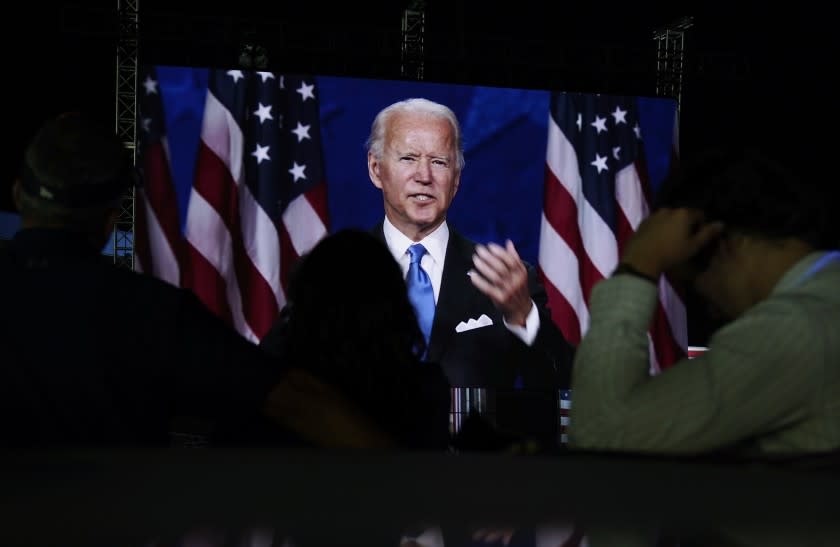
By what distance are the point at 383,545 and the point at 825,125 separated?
783cm

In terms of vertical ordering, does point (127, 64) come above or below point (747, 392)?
above

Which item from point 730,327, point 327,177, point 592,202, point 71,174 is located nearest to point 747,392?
point 730,327

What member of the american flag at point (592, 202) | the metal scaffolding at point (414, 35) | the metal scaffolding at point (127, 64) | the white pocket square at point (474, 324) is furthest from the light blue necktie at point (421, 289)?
the metal scaffolding at point (127, 64)

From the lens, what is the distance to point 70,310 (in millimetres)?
1185

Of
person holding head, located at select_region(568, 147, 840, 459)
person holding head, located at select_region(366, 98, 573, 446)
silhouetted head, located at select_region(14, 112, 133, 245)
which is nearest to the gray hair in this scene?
person holding head, located at select_region(366, 98, 573, 446)

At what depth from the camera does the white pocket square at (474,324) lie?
4.58 metres

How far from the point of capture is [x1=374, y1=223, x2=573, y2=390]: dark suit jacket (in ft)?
15.0

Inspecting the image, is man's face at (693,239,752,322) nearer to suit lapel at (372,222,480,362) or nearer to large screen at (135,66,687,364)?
suit lapel at (372,222,480,362)

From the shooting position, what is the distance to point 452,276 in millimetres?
4602

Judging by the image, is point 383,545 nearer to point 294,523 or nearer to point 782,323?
point 294,523

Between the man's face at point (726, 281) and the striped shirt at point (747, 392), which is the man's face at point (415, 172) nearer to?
the man's face at point (726, 281)

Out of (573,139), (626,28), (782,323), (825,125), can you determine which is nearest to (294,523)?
(782,323)

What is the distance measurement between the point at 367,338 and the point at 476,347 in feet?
10.2

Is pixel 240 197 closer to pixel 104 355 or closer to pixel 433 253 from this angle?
pixel 433 253
